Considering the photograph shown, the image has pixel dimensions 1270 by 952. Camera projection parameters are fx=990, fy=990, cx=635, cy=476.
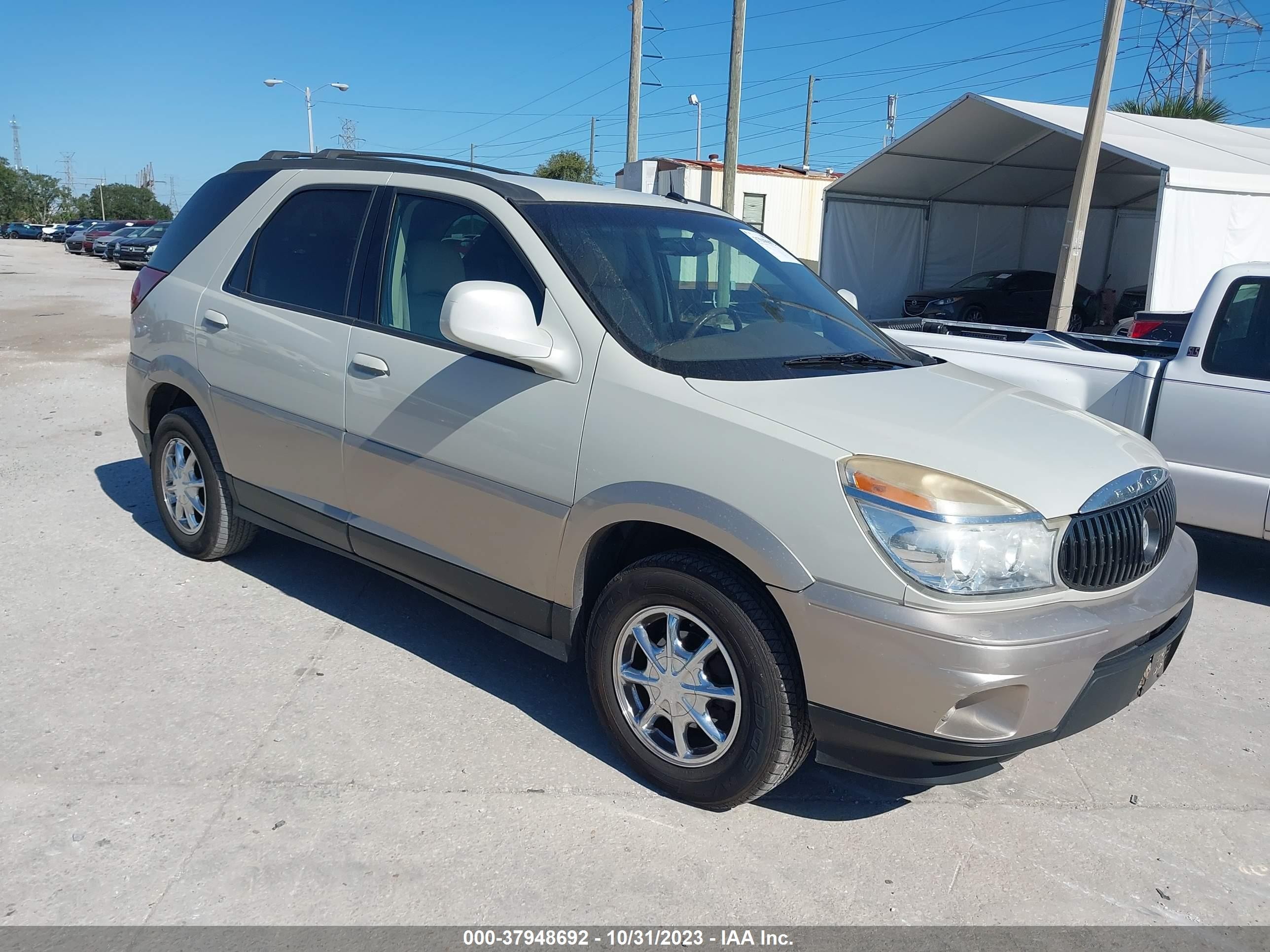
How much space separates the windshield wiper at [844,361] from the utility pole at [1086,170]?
360 inches

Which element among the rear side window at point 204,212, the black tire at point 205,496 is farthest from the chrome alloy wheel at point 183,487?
the rear side window at point 204,212

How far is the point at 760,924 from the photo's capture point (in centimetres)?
269

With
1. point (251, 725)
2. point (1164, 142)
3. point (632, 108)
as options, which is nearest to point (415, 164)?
point (251, 725)

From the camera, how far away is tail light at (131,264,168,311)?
503 centimetres

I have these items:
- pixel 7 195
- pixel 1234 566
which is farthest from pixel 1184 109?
pixel 7 195

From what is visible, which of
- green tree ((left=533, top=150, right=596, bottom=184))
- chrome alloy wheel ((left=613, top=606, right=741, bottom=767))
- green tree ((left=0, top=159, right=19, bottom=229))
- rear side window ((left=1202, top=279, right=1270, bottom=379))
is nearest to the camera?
chrome alloy wheel ((left=613, top=606, right=741, bottom=767))

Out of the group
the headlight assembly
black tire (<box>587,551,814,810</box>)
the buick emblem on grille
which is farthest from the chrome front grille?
black tire (<box>587,551,814,810</box>)

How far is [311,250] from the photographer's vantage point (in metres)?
4.29

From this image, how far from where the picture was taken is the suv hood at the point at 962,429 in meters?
2.79

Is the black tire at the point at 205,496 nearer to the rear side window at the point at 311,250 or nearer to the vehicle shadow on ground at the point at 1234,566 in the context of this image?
the rear side window at the point at 311,250

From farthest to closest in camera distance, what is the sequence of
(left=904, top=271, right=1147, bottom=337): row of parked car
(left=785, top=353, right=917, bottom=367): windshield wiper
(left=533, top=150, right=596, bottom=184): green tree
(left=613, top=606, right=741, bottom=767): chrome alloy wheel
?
(left=533, top=150, right=596, bottom=184): green tree
(left=904, top=271, right=1147, bottom=337): row of parked car
(left=785, top=353, right=917, bottom=367): windshield wiper
(left=613, top=606, right=741, bottom=767): chrome alloy wheel

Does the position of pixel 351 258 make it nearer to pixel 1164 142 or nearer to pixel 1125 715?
pixel 1125 715

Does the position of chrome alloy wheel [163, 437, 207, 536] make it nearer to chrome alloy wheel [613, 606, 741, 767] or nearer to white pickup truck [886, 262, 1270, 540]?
chrome alloy wheel [613, 606, 741, 767]

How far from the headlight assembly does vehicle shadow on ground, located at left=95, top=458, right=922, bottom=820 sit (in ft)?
3.43
